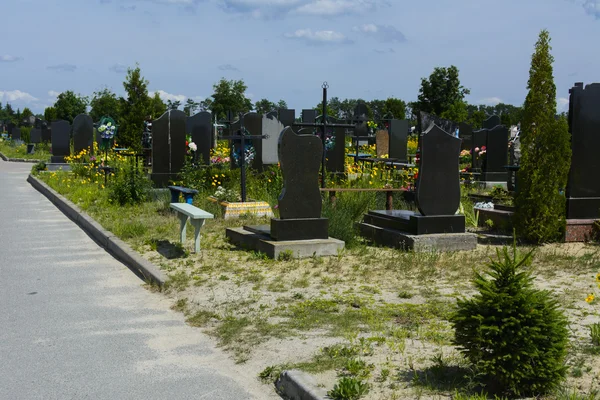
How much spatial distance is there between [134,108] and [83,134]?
2.31 m

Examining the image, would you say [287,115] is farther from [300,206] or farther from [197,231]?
[197,231]

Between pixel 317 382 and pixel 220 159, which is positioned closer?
pixel 317 382

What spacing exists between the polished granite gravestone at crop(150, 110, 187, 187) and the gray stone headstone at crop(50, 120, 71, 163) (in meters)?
13.3

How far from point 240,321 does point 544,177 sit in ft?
20.2

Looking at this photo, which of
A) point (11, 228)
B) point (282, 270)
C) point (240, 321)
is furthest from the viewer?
point (11, 228)

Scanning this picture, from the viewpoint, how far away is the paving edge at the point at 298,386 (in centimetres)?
431

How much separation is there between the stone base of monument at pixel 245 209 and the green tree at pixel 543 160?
4746 millimetres

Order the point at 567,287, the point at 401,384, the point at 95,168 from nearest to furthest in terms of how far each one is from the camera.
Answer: the point at 401,384, the point at 567,287, the point at 95,168

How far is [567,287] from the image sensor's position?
24.3ft

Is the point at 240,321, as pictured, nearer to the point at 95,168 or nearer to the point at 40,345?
the point at 40,345

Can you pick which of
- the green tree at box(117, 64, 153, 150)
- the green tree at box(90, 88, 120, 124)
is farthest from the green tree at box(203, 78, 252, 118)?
the green tree at box(117, 64, 153, 150)

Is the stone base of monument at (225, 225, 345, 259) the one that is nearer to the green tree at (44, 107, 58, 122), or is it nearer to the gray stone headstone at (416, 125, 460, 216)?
the gray stone headstone at (416, 125, 460, 216)

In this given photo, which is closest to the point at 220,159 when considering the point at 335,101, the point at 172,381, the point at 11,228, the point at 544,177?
the point at 11,228

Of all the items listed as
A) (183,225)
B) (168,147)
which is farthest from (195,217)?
(168,147)
